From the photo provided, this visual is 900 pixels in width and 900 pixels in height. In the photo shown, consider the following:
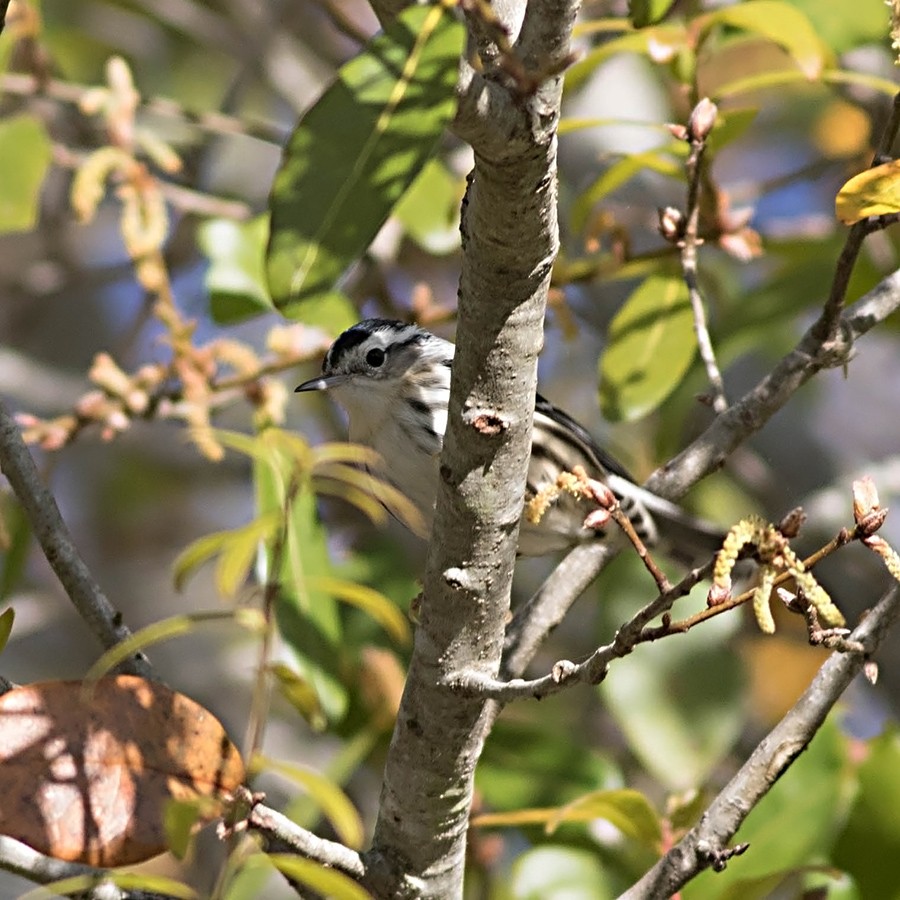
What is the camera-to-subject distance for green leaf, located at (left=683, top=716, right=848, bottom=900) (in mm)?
2336

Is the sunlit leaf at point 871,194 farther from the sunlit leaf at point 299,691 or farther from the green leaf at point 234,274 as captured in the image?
the green leaf at point 234,274

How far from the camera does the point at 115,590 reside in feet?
15.9

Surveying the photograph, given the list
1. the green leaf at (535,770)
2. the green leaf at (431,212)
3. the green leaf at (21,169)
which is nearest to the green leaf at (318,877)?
the green leaf at (535,770)

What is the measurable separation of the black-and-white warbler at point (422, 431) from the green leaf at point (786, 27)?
3.21ft

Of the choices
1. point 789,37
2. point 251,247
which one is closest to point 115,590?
point 251,247

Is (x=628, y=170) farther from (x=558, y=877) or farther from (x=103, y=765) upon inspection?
(x=103, y=765)

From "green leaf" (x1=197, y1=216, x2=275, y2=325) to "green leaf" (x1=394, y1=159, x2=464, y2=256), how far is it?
0.34m

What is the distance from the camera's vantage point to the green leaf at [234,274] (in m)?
3.15

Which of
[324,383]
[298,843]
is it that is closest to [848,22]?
[324,383]

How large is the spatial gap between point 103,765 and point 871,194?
4.03 feet

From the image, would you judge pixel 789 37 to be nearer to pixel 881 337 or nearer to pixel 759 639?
pixel 881 337

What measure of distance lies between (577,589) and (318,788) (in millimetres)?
1001

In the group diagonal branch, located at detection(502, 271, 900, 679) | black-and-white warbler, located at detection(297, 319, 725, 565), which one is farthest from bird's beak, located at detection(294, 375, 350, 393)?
diagonal branch, located at detection(502, 271, 900, 679)

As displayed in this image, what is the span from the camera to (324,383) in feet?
11.0
